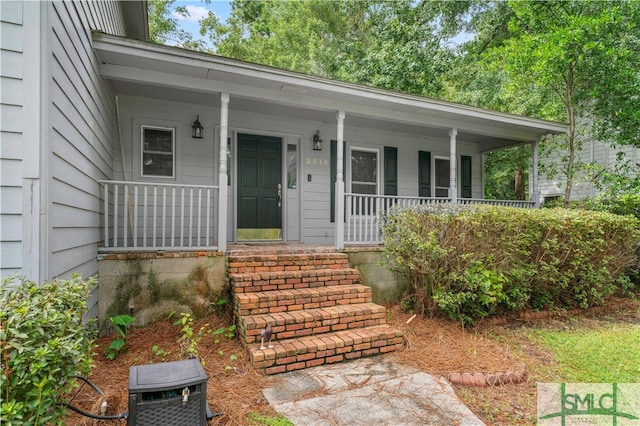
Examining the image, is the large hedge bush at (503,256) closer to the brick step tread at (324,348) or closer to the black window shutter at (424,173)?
the brick step tread at (324,348)

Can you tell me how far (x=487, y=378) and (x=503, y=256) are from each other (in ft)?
6.02

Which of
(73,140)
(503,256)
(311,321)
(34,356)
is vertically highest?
(73,140)

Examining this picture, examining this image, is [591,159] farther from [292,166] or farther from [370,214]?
[292,166]

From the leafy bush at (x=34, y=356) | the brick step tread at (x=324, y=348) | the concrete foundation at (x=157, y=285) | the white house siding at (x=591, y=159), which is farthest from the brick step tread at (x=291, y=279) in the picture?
the white house siding at (x=591, y=159)

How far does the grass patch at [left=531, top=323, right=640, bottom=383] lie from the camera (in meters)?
3.13

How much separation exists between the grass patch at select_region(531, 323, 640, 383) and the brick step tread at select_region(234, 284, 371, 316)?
2.08 metres

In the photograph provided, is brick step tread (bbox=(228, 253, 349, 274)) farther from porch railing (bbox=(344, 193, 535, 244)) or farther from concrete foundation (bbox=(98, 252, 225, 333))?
porch railing (bbox=(344, 193, 535, 244))

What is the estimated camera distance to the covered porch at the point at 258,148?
432cm

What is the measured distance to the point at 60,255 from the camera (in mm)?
2650

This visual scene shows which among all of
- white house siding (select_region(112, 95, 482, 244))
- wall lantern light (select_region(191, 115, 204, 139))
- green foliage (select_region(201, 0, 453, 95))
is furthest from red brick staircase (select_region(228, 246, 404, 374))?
green foliage (select_region(201, 0, 453, 95))

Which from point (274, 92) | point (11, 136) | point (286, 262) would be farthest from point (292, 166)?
point (11, 136)

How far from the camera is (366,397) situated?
104 inches

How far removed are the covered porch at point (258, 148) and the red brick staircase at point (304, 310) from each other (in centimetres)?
59

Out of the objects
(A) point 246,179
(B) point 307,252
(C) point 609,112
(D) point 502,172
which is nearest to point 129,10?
(A) point 246,179
